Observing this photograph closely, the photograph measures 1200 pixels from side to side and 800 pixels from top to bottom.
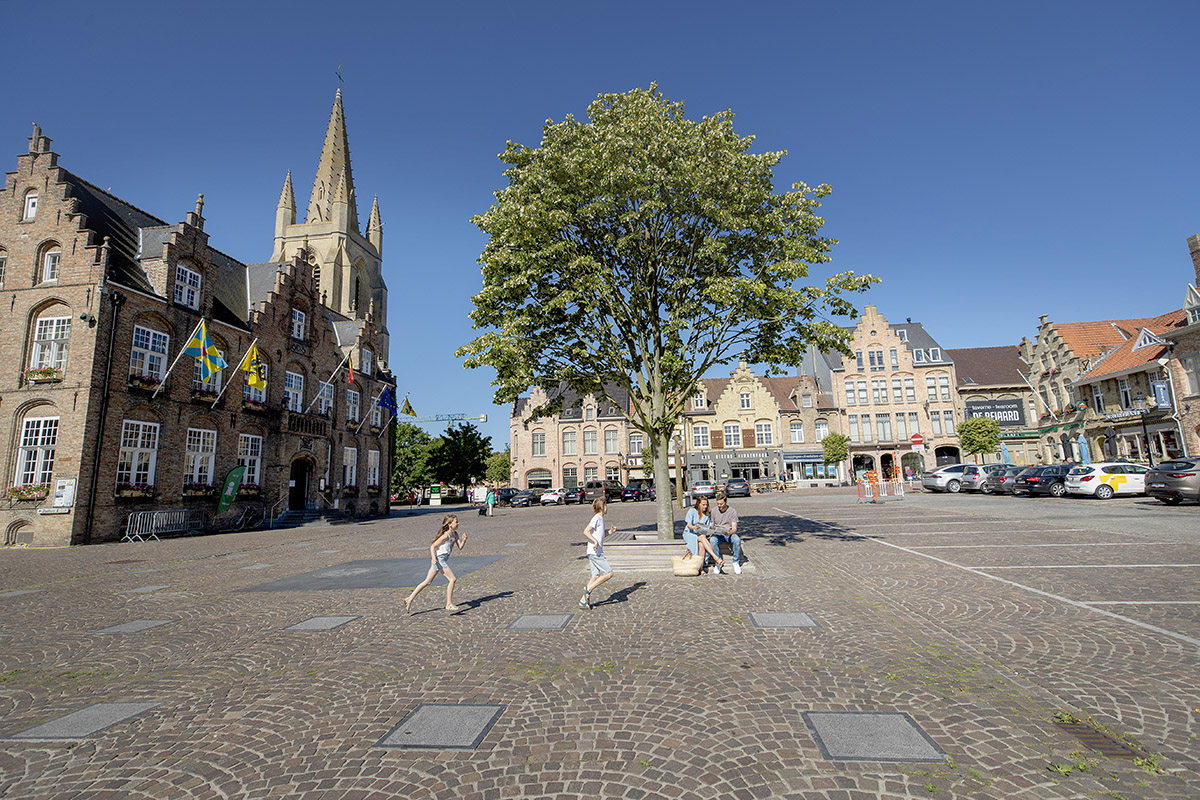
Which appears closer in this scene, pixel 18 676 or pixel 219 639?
pixel 18 676

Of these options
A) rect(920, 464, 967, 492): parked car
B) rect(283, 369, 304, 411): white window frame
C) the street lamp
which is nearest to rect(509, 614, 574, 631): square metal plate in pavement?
rect(283, 369, 304, 411): white window frame

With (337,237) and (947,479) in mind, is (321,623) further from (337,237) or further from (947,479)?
(337,237)

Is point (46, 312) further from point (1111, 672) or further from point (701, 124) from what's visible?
point (1111, 672)

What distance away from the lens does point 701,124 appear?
1220 centimetres

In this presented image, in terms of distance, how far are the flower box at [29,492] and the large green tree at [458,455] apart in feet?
120

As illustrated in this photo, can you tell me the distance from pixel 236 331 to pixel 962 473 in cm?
3973

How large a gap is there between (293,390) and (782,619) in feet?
103

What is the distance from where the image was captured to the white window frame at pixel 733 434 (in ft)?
187

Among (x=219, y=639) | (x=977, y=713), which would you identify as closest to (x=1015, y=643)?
(x=977, y=713)

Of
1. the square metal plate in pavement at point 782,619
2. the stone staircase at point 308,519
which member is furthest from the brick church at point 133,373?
the square metal plate in pavement at point 782,619

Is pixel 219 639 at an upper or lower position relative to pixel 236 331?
lower


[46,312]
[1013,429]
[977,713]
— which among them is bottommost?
[977,713]

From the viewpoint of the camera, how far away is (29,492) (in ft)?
66.8

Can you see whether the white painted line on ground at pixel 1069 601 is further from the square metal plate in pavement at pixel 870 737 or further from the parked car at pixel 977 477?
the parked car at pixel 977 477
